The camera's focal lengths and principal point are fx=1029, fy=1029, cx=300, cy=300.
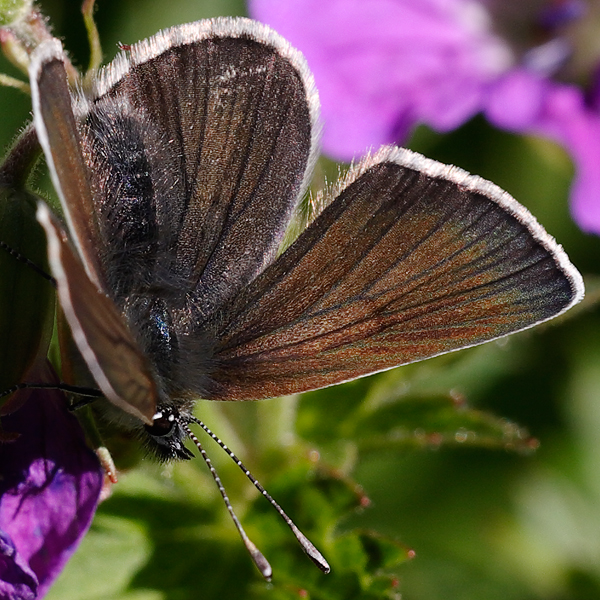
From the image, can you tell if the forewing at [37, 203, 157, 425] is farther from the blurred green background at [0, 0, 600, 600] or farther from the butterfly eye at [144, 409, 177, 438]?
the blurred green background at [0, 0, 600, 600]

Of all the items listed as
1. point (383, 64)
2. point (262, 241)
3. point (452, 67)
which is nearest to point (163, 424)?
point (262, 241)

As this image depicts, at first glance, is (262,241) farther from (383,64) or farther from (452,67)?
(452,67)

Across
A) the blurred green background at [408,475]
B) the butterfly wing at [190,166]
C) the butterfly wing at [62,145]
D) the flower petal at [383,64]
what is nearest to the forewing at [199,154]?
the butterfly wing at [190,166]

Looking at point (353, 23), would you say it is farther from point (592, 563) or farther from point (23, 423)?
point (592, 563)

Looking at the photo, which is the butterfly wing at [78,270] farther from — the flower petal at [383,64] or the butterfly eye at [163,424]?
the flower petal at [383,64]

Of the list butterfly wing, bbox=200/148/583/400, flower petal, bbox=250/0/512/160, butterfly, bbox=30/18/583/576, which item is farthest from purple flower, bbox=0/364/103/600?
flower petal, bbox=250/0/512/160

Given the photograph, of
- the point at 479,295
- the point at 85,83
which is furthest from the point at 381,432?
the point at 85,83
